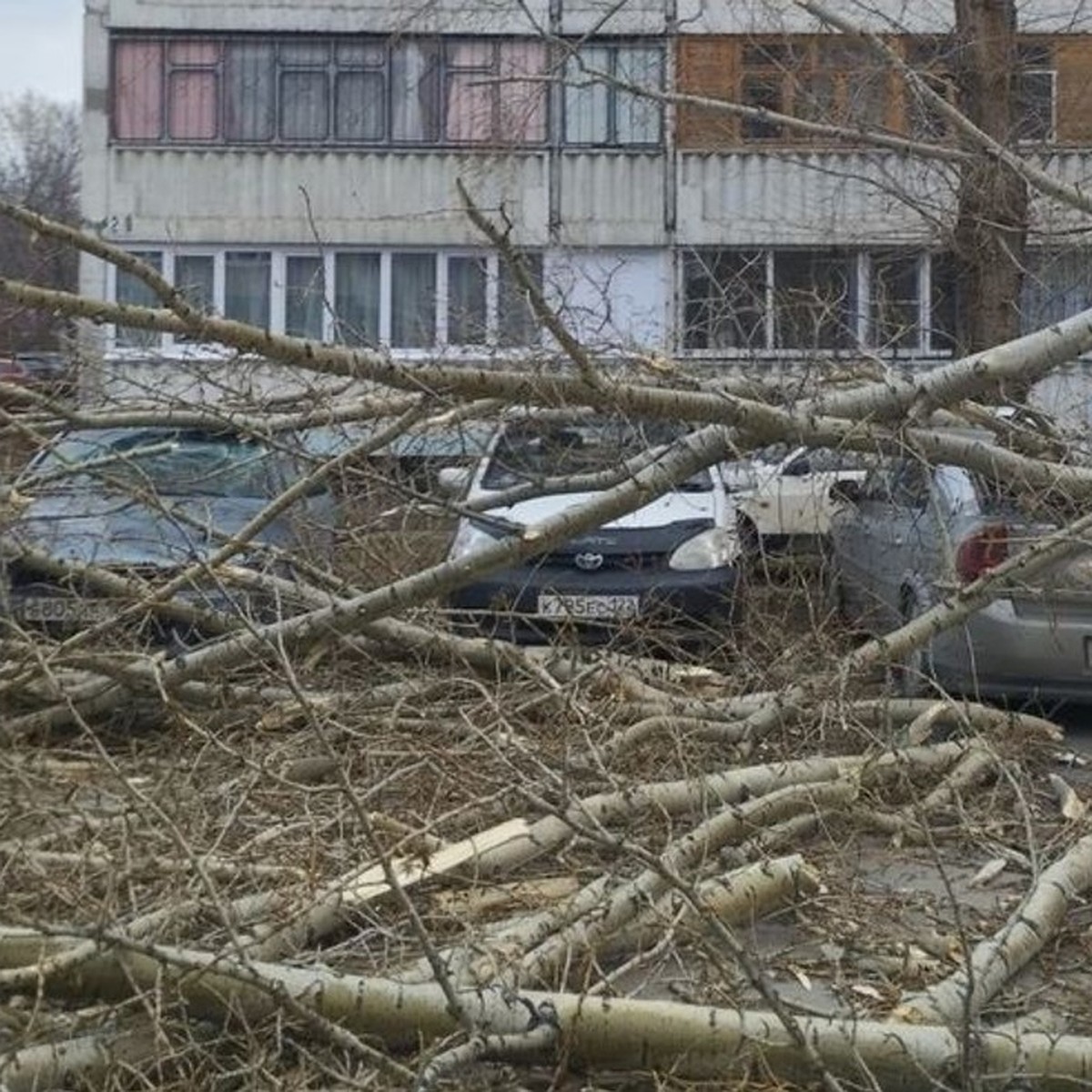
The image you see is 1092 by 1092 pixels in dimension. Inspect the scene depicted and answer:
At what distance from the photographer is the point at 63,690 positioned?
5910mm

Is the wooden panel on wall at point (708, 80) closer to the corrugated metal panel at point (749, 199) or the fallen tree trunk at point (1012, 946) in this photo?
the corrugated metal panel at point (749, 199)

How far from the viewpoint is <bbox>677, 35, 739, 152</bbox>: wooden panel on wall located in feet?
58.1

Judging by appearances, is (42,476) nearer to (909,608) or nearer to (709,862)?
(709,862)

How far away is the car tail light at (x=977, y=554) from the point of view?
7.48 m

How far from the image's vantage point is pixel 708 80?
66.7ft

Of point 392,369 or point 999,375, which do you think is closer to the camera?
point 392,369

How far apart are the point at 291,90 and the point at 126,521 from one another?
711 inches

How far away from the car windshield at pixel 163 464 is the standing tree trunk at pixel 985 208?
5462 millimetres

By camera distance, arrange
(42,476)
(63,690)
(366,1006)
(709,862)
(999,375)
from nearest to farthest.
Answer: (366,1006), (709,862), (999,375), (63,690), (42,476)

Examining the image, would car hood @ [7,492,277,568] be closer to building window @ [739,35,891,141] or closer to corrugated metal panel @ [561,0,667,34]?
building window @ [739,35,891,141]

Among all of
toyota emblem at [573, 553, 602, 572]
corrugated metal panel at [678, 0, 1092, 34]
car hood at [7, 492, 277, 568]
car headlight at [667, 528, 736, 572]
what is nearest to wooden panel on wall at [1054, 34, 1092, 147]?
corrugated metal panel at [678, 0, 1092, 34]

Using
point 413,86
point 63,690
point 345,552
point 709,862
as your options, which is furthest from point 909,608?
point 413,86

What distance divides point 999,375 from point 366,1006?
9.33 feet

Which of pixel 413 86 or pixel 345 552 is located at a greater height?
pixel 413 86
